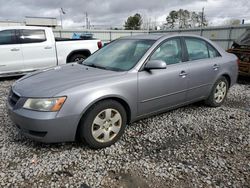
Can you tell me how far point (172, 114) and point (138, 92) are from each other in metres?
1.30

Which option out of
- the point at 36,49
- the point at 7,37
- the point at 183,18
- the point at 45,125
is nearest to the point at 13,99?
the point at 45,125

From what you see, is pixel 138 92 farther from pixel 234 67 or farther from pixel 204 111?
pixel 234 67

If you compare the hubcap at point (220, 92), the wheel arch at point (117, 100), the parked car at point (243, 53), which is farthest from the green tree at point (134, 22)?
the wheel arch at point (117, 100)

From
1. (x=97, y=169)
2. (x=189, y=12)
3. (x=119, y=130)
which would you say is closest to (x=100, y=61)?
(x=119, y=130)

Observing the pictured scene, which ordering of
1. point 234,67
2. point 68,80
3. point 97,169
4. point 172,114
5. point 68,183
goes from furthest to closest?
point 234,67 → point 172,114 → point 68,80 → point 97,169 → point 68,183

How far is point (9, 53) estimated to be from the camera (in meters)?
6.70

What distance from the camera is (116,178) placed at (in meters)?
2.42

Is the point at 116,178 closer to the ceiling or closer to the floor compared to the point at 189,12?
closer to the floor

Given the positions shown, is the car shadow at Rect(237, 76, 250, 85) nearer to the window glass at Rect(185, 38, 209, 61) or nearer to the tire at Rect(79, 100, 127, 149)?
the window glass at Rect(185, 38, 209, 61)

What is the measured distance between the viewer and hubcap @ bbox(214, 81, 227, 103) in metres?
4.44

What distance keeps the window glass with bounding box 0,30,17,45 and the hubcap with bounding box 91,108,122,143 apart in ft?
17.6

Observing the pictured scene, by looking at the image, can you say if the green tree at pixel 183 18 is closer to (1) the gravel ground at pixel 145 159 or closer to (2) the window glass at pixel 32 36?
(2) the window glass at pixel 32 36

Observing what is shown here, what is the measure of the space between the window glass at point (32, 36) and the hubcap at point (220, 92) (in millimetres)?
5616

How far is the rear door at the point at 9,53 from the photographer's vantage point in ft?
21.9
